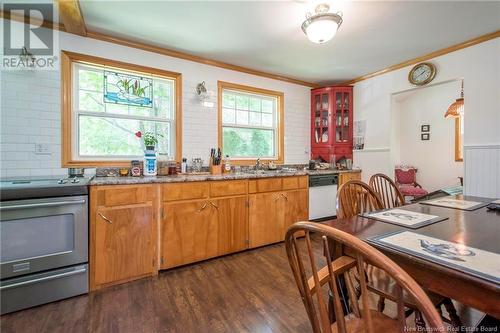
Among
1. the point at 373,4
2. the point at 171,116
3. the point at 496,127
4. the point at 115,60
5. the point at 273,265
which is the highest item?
the point at 373,4

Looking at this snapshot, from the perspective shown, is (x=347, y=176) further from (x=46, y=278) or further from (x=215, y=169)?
(x=46, y=278)

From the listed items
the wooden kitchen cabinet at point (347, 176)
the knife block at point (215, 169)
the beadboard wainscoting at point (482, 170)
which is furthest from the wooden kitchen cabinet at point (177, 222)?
the beadboard wainscoting at point (482, 170)

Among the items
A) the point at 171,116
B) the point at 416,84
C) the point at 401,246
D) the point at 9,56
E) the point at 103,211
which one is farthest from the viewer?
the point at 416,84

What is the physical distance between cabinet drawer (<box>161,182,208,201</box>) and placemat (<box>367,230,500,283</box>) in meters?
1.73

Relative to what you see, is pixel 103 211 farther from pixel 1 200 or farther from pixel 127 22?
pixel 127 22

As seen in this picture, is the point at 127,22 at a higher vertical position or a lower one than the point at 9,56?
higher

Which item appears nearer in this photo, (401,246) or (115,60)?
(401,246)

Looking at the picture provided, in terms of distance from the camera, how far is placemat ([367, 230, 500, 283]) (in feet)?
2.17

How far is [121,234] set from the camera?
1986 millimetres

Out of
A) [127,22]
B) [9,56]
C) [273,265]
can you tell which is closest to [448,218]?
[273,265]

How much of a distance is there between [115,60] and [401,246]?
299cm

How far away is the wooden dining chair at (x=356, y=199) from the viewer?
1428 millimetres

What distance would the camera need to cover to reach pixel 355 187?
1.57 m

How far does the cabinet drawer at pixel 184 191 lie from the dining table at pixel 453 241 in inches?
58.7
